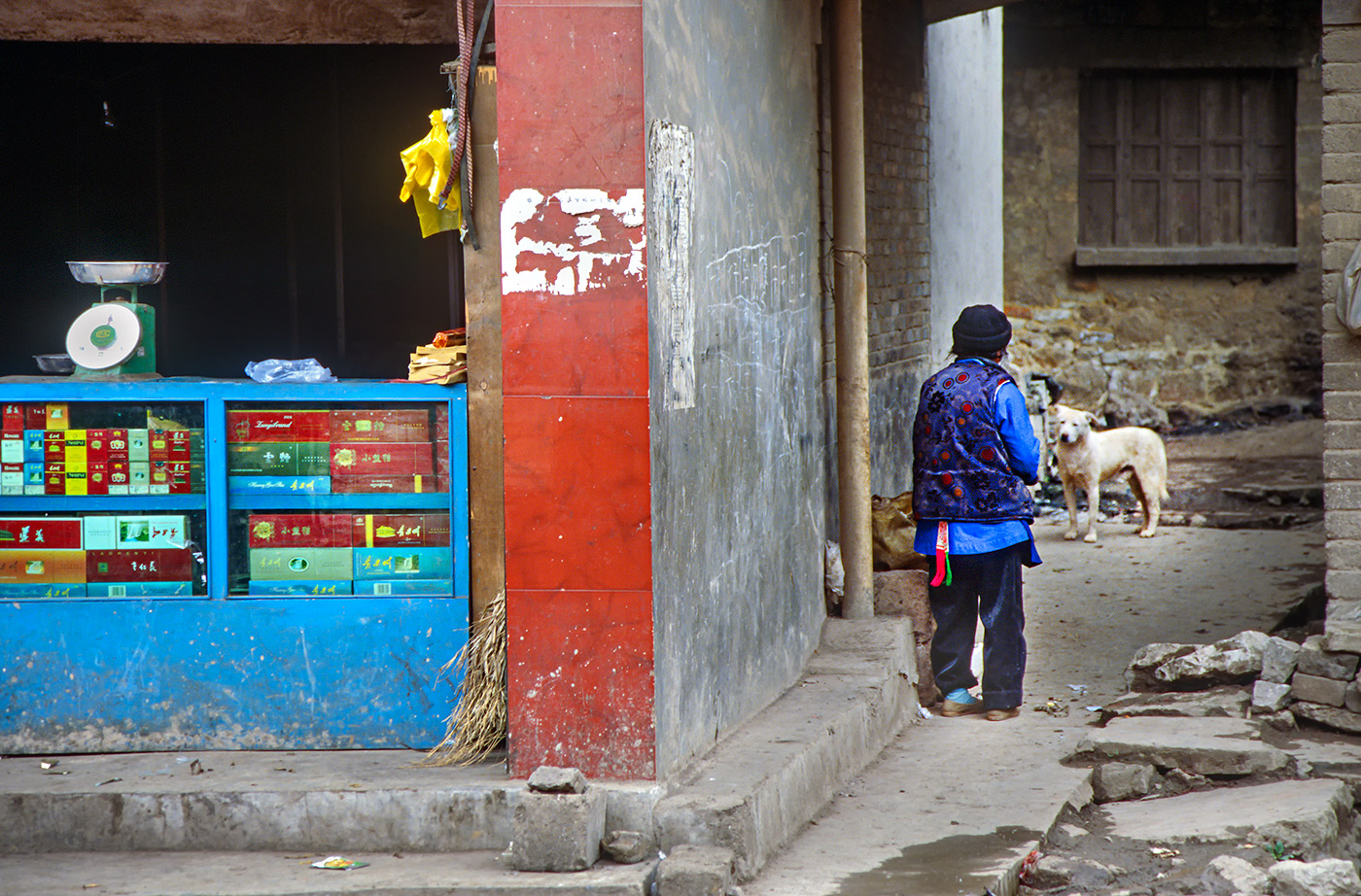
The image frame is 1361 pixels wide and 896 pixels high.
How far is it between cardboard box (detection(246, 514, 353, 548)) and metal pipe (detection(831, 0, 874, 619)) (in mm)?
2325

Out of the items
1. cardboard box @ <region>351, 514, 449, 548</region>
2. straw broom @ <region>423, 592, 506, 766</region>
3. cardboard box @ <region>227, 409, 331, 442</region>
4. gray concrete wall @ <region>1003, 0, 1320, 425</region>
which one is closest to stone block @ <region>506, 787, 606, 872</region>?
straw broom @ <region>423, 592, 506, 766</region>

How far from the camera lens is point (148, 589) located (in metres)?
4.67

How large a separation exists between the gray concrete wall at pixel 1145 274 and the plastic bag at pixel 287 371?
10.4 metres

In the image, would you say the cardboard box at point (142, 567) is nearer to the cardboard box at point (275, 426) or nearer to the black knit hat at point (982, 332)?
the cardboard box at point (275, 426)

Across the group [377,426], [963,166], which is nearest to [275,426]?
[377,426]

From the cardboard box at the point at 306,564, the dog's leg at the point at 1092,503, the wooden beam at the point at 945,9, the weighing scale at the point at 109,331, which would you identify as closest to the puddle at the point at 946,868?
the cardboard box at the point at 306,564

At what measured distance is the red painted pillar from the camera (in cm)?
388

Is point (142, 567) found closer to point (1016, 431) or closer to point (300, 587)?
point (300, 587)

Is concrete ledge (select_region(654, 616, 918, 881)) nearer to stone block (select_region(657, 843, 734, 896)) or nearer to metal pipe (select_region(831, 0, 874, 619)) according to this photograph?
stone block (select_region(657, 843, 734, 896))

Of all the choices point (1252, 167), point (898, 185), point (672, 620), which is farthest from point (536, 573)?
point (1252, 167)

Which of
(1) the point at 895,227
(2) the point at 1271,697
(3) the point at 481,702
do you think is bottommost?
(2) the point at 1271,697

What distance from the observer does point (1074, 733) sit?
5.67 metres

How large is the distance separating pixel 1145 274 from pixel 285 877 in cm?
1240

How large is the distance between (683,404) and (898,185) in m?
4.13
